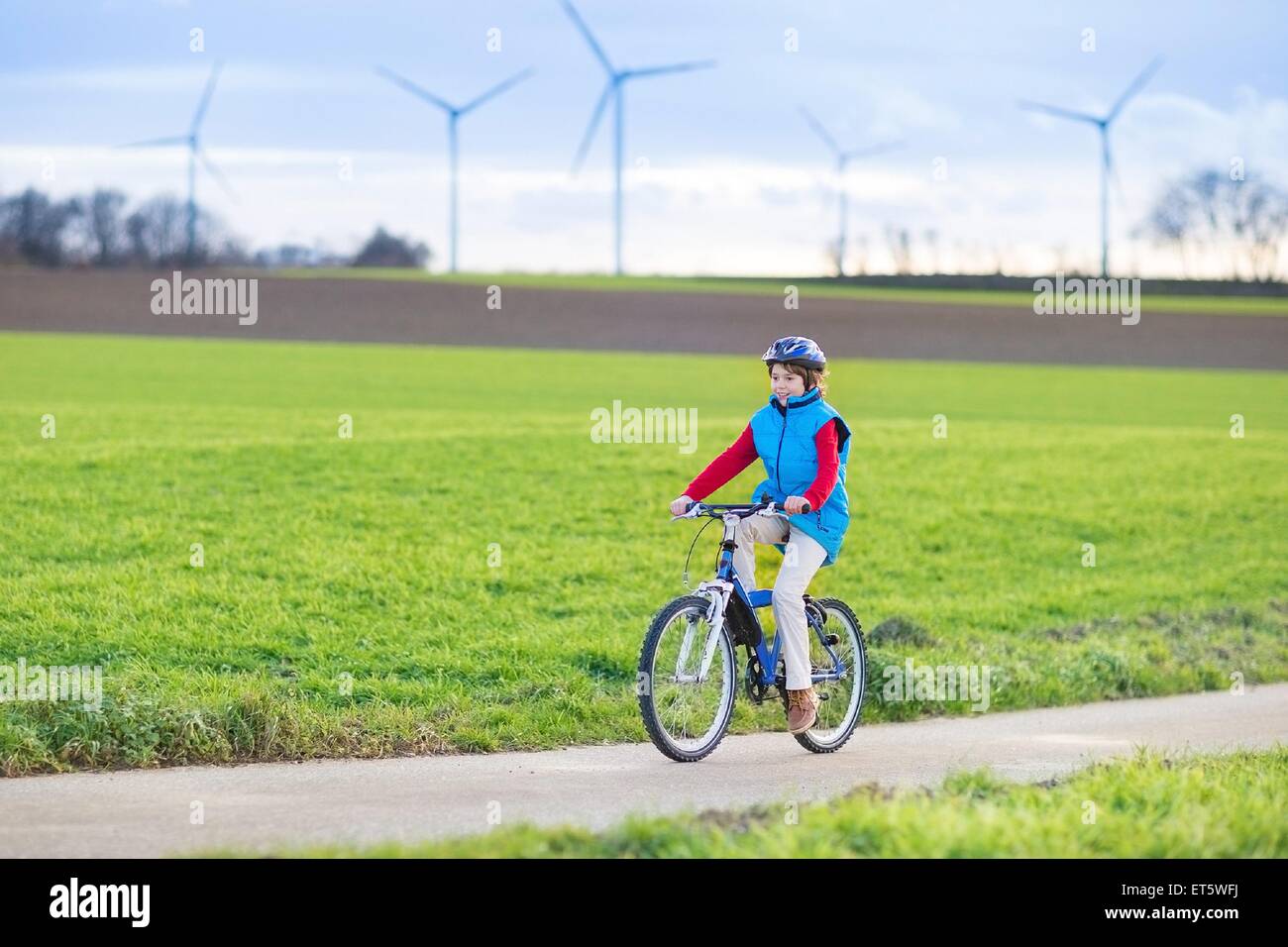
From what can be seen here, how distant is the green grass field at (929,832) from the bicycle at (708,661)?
1770 millimetres

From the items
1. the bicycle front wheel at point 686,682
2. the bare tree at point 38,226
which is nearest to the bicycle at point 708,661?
the bicycle front wheel at point 686,682

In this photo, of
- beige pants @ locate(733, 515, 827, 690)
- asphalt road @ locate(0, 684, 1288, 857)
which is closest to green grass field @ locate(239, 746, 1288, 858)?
asphalt road @ locate(0, 684, 1288, 857)

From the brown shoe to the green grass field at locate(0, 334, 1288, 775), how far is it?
1.12m

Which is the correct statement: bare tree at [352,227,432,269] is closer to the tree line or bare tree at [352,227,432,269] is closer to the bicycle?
the tree line

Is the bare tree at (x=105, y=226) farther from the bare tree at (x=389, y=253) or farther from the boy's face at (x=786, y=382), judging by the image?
the boy's face at (x=786, y=382)

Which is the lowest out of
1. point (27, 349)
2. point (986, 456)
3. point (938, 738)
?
point (938, 738)

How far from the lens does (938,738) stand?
1025 centimetres

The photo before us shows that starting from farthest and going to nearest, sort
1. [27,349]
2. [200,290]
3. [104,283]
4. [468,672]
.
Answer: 1. [200,290]
2. [104,283]
3. [27,349]
4. [468,672]

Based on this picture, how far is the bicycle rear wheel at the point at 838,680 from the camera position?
9.70 metres

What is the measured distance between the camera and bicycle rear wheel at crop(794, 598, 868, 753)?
970 cm

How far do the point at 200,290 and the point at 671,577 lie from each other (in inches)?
2233

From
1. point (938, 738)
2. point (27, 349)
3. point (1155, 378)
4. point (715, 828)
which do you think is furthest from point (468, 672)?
point (1155, 378)

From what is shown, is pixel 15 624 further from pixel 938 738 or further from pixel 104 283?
pixel 104 283

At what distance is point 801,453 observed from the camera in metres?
8.93
